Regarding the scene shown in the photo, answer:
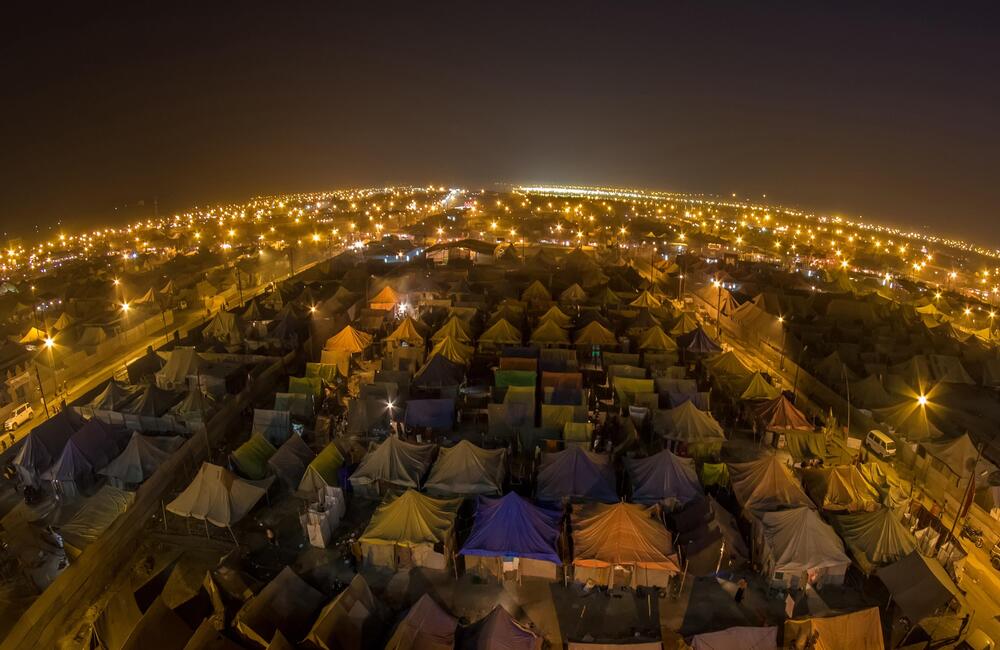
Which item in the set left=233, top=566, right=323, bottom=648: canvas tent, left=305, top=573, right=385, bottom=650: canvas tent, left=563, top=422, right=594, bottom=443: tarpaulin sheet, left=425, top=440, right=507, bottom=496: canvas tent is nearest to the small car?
left=233, top=566, right=323, bottom=648: canvas tent

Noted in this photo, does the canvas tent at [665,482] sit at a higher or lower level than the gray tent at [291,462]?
higher

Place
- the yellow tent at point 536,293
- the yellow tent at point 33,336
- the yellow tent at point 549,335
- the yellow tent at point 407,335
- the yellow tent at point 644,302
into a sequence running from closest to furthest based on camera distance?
the yellow tent at point 407,335 → the yellow tent at point 549,335 → the yellow tent at point 33,336 → the yellow tent at point 644,302 → the yellow tent at point 536,293

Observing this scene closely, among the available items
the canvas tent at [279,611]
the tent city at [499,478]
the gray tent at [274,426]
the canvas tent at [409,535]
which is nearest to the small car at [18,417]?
the tent city at [499,478]

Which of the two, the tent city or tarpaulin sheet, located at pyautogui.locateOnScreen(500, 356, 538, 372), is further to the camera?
tarpaulin sheet, located at pyautogui.locateOnScreen(500, 356, 538, 372)

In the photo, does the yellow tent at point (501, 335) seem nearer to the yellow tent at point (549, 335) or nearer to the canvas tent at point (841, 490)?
the yellow tent at point (549, 335)

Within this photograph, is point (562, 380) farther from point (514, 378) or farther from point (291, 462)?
point (291, 462)

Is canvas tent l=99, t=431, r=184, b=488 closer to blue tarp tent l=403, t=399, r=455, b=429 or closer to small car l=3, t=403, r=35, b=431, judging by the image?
small car l=3, t=403, r=35, b=431
